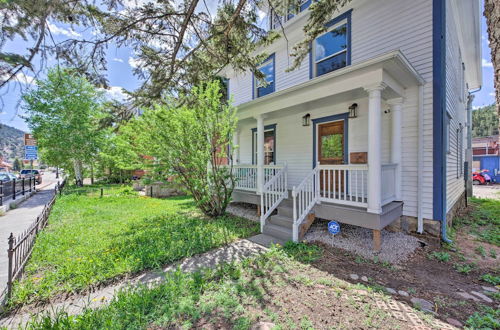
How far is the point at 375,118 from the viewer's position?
4160 millimetres

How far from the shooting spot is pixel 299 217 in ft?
15.6

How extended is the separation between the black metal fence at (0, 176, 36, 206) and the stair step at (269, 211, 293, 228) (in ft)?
34.6

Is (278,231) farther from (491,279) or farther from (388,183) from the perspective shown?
(491,279)

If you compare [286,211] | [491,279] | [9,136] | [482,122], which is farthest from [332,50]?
[482,122]

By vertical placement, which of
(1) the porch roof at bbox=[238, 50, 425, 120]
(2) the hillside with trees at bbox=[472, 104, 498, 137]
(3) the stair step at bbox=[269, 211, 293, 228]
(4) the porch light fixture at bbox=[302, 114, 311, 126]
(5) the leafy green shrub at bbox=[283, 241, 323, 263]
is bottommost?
(5) the leafy green shrub at bbox=[283, 241, 323, 263]

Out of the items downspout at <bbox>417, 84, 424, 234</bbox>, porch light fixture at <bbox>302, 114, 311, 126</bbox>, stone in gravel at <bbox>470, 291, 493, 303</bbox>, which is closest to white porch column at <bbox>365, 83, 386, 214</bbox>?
downspout at <bbox>417, 84, 424, 234</bbox>

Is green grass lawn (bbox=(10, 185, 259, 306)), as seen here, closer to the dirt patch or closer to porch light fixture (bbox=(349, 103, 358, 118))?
the dirt patch

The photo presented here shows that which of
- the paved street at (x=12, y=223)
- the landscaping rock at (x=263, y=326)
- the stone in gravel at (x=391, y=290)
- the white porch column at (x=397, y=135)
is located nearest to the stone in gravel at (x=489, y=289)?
the stone in gravel at (x=391, y=290)

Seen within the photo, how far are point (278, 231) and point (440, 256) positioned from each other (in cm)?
312

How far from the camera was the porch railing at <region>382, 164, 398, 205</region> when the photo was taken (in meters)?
4.55

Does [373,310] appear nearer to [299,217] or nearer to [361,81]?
[299,217]

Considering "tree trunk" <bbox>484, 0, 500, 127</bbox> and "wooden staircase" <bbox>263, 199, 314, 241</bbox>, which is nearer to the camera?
"tree trunk" <bbox>484, 0, 500, 127</bbox>

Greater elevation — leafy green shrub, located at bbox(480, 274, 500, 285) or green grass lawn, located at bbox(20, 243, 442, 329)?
green grass lawn, located at bbox(20, 243, 442, 329)

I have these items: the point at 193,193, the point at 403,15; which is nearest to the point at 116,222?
the point at 193,193
